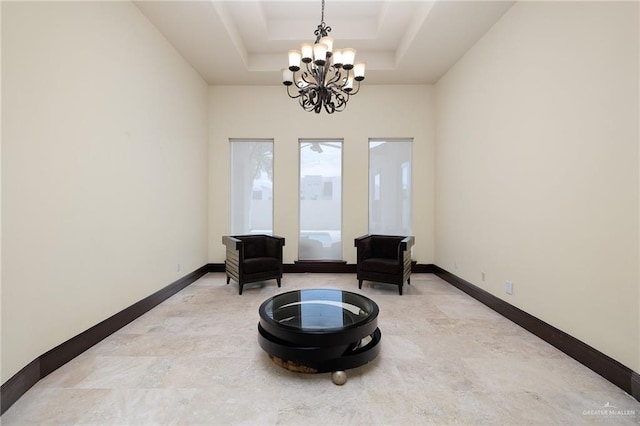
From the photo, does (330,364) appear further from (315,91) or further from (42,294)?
(315,91)

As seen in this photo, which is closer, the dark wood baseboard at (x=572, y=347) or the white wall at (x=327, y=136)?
the dark wood baseboard at (x=572, y=347)

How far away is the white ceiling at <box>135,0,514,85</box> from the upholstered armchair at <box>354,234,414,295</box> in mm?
2841

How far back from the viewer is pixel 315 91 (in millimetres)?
2928

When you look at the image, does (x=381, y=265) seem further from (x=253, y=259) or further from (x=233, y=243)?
(x=233, y=243)

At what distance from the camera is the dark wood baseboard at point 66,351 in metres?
1.70

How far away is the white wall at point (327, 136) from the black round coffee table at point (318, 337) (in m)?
2.80

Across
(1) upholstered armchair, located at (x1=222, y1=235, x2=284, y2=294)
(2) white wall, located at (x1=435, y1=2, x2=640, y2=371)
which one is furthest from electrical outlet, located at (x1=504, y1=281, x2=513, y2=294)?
(1) upholstered armchair, located at (x1=222, y1=235, x2=284, y2=294)

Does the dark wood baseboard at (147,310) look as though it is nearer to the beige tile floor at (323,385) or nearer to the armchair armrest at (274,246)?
the beige tile floor at (323,385)

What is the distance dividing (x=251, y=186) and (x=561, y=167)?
450 cm

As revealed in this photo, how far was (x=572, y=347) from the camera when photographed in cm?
226

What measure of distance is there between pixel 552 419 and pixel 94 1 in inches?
188

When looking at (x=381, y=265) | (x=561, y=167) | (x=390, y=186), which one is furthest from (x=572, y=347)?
(x=390, y=186)

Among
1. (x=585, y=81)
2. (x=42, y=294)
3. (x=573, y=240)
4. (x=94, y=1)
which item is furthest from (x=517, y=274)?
(x=94, y=1)

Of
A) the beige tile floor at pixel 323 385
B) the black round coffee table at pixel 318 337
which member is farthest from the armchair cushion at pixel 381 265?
the black round coffee table at pixel 318 337
